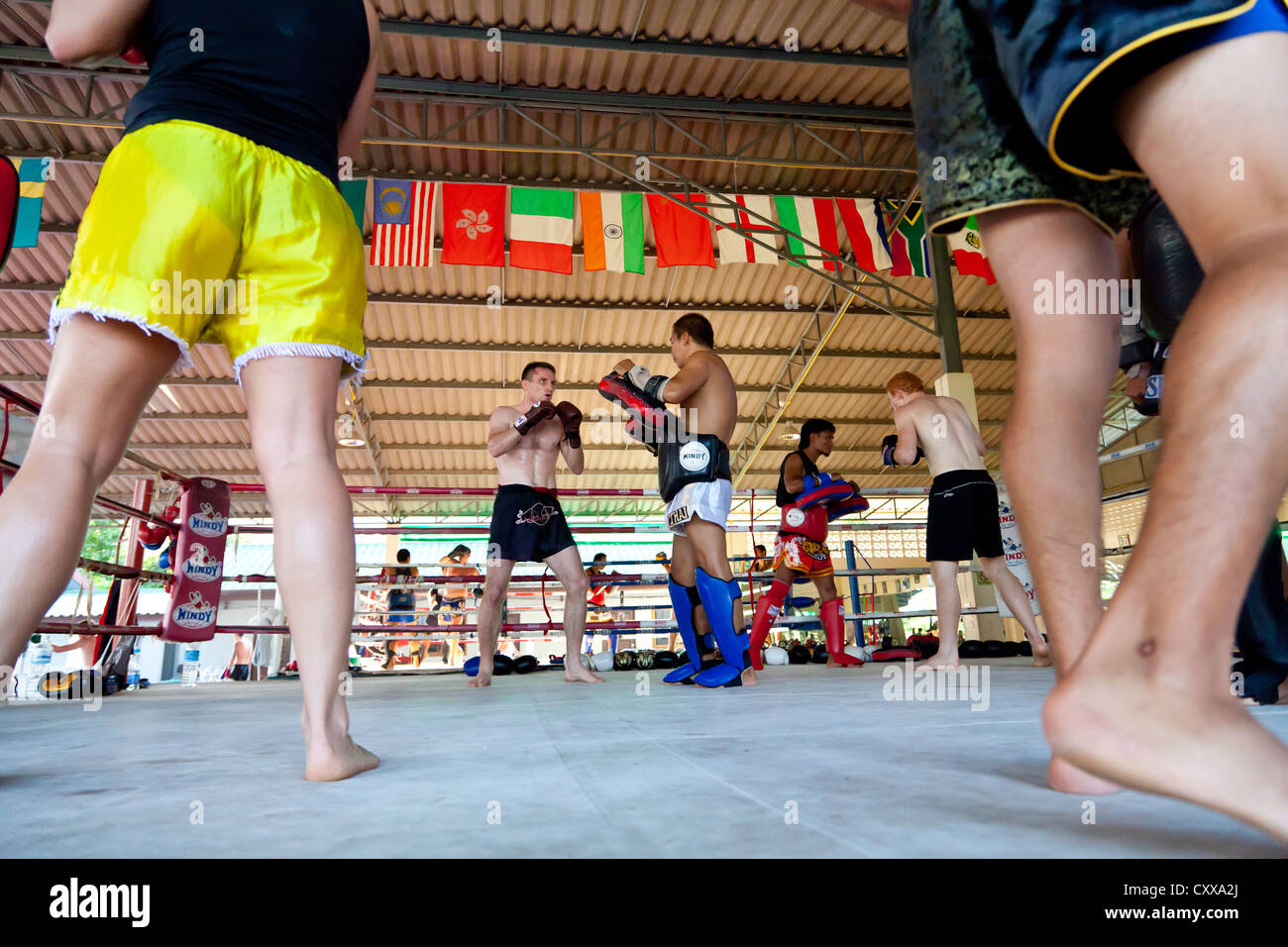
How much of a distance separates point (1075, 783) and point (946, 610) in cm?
281

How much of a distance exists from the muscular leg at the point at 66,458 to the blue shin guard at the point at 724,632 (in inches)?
82.6

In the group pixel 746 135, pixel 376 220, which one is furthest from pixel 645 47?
pixel 376 220

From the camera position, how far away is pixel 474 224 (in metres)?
6.96

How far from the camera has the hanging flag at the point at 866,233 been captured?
7668 mm

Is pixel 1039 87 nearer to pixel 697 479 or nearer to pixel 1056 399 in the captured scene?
pixel 1056 399

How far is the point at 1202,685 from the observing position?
494mm

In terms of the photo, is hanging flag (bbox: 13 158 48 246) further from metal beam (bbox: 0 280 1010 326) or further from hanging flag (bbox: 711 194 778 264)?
hanging flag (bbox: 711 194 778 264)

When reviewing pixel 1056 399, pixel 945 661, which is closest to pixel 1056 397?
pixel 1056 399

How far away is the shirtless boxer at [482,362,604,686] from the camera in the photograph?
3463mm

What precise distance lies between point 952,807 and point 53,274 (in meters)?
10.7

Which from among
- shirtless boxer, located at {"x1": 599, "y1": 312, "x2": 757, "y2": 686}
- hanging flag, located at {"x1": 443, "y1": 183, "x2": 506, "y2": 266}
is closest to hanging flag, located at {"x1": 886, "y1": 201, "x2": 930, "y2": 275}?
hanging flag, located at {"x1": 443, "y1": 183, "x2": 506, "y2": 266}

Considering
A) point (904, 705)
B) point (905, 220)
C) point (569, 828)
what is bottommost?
point (904, 705)

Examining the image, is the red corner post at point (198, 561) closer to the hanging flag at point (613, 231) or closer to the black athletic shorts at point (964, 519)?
the black athletic shorts at point (964, 519)
